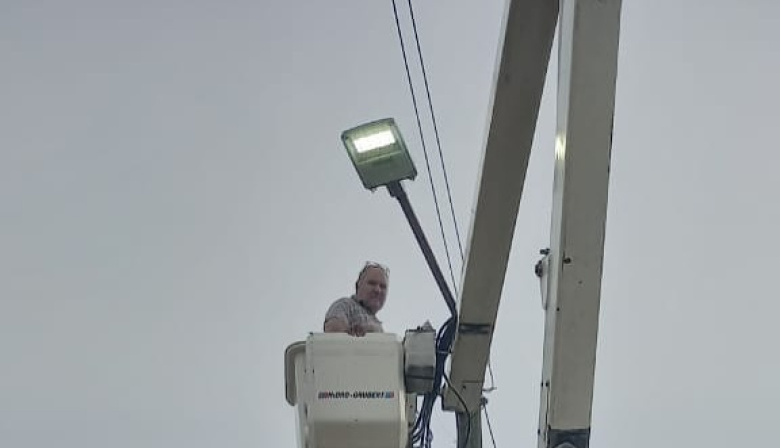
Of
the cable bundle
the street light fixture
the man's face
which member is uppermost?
the street light fixture

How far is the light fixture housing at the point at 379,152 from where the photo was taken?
4.21 meters

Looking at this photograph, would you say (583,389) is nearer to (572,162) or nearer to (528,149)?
(572,162)

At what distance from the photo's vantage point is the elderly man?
13.7 ft

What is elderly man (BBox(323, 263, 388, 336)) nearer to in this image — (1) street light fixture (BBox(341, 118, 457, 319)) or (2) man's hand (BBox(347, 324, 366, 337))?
(2) man's hand (BBox(347, 324, 366, 337))

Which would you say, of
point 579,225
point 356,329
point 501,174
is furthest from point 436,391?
point 579,225

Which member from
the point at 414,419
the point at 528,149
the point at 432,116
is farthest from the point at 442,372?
the point at 432,116

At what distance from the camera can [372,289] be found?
14.4 feet

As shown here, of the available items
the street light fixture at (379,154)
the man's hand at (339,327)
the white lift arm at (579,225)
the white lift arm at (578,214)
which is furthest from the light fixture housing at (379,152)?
the white lift arm at (579,225)

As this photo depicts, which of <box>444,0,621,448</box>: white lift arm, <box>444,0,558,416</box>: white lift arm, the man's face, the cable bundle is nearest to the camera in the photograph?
<box>444,0,621,448</box>: white lift arm

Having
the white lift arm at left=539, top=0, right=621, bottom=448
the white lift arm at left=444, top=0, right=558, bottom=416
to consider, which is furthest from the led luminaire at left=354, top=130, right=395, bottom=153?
the white lift arm at left=539, top=0, right=621, bottom=448

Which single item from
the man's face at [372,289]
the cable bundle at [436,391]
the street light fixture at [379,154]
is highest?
the street light fixture at [379,154]

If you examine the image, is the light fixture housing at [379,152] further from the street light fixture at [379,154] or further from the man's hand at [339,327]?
the man's hand at [339,327]

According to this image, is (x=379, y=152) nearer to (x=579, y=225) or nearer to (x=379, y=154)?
(x=379, y=154)

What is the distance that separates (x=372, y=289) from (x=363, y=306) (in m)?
0.08
